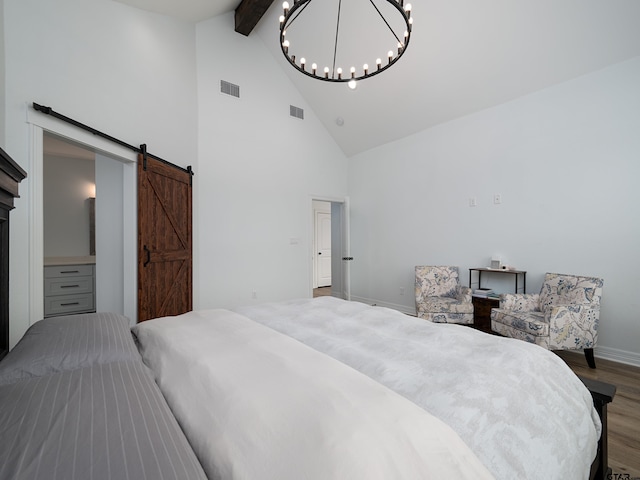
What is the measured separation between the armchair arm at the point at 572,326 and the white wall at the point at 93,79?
13.7 ft

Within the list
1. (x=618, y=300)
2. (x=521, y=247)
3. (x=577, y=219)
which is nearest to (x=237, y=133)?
(x=521, y=247)

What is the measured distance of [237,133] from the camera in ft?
14.6

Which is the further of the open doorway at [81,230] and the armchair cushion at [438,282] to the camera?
the armchair cushion at [438,282]

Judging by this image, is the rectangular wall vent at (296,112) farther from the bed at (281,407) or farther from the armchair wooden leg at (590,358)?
the armchair wooden leg at (590,358)

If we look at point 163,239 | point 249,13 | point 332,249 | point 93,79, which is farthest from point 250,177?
point 332,249

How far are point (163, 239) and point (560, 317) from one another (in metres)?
4.01

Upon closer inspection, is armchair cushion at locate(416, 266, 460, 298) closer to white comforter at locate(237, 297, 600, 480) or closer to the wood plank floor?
the wood plank floor

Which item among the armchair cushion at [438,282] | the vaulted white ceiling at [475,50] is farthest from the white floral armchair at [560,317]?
the vaulted white ceiling at [475,50]

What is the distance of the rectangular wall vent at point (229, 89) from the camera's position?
4.29 m

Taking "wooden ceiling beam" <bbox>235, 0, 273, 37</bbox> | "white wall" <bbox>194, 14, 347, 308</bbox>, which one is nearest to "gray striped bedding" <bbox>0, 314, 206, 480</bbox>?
"white wall" <bbox>194, 14, 347, 308</bbox>

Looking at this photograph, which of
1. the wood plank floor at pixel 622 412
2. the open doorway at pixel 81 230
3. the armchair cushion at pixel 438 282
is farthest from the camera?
the armchair cushion at pixel 438 282

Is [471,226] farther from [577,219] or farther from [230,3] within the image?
[230,3]

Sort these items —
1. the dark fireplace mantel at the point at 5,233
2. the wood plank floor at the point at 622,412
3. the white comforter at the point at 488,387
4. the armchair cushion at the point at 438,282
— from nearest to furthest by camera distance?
the white comforter at the point at 488,387
the dark fireplace mantel at the point at 5,233
the wood plank floor at the point at 622,412
the armchair cushion at the point at 438,282

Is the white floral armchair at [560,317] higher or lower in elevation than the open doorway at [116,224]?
lower
